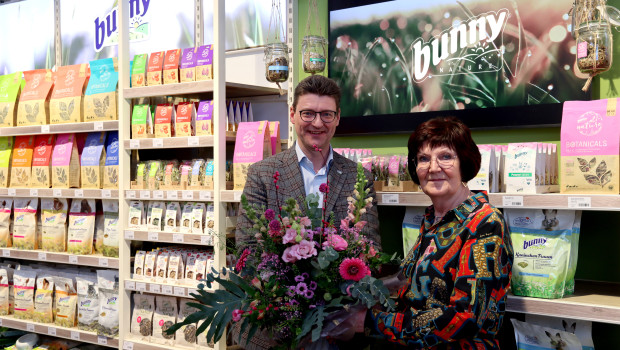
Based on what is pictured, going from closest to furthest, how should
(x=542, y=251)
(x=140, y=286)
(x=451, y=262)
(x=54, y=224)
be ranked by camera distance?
1. (x=451, y=262)
2. (x=542, y=251)
3. (x=140, y=286)
4. (x=54, y=224)

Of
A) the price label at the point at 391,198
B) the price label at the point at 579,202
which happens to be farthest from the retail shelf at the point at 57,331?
the price label at the point at 579,202

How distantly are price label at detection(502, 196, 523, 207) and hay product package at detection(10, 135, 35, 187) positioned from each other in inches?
139

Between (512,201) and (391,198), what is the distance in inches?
22.7

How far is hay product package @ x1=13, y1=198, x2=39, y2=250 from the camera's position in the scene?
4453 mm

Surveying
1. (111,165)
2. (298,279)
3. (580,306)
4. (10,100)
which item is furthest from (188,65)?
(580,306)

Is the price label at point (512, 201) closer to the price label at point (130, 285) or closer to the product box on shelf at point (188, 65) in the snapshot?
the product box on shelf at point (188, 65)

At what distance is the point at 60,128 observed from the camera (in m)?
4.12

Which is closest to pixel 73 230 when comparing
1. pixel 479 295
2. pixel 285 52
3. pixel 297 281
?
pixel 285 52

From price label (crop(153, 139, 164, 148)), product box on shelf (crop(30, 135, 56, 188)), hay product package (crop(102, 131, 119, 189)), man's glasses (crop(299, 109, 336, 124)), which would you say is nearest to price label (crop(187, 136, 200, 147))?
price label (crop(153, 139, 164, 148))

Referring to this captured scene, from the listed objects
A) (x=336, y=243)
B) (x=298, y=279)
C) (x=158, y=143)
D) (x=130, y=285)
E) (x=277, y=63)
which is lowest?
(x=130, y=285)

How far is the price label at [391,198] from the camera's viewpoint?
282cm

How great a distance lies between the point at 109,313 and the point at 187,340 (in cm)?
79

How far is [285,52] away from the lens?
3367mm

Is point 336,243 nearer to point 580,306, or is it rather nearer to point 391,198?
point 391,198
